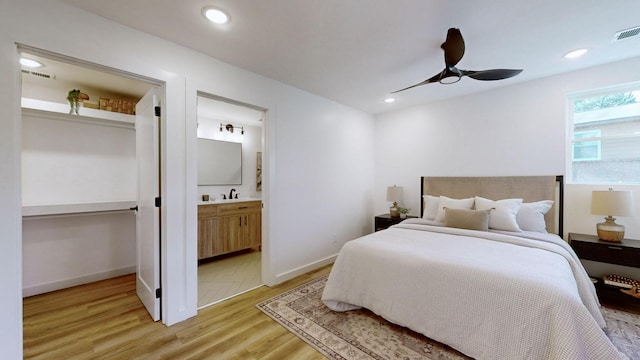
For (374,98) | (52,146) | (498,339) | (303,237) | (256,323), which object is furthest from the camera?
(374,98)

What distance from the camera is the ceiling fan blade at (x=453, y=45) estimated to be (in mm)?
1847

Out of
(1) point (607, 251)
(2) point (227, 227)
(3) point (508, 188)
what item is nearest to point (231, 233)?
(2) point (227, 227)

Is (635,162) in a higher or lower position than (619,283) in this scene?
higher

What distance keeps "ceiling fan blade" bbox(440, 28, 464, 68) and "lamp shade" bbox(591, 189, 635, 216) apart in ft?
7.11

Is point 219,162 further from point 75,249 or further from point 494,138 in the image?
point 494,138

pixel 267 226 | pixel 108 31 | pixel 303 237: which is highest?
pixel 108 31

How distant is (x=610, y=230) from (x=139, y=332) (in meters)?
4.54

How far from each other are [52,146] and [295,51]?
305 cm

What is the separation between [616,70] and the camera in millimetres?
2646

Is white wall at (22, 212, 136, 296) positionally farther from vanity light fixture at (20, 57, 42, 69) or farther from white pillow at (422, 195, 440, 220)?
white pillow at (422, 195, 440, 220)

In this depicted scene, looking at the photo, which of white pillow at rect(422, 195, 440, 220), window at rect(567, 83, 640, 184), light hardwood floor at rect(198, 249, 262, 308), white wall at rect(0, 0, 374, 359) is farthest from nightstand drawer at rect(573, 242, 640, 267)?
light hardwood floor at rect(198, 249, 262, 308)

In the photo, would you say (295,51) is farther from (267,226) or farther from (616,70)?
(616,70)

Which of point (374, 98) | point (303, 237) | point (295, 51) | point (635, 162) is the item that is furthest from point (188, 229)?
point (635, 162)

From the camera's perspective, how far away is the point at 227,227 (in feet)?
13.0
